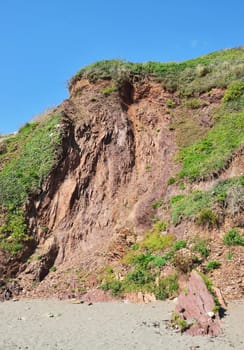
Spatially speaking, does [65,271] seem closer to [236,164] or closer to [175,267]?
[175,267]

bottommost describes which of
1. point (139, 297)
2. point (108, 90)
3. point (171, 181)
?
point (139, 297)

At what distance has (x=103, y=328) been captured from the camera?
11.2 m

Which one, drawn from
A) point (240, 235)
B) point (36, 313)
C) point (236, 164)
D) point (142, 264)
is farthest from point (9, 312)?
point (236, 164)

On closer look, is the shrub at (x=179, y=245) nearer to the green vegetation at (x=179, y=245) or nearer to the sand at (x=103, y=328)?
the green vegetation at (x=179, y=245)

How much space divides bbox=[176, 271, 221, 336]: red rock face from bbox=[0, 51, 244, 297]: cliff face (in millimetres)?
2236

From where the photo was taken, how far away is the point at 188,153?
2305cm

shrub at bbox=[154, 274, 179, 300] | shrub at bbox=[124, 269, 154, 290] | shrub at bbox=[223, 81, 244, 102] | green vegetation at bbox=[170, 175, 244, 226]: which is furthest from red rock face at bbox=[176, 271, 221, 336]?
shrub at bbox=[223, 81, 244, 102]

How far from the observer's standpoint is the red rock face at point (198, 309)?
10.3 meters

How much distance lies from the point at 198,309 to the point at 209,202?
7161mm

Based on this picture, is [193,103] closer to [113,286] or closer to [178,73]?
[178,73]

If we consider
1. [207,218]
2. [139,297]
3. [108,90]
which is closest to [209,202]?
[207,218]

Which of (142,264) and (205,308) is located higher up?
(142,264)

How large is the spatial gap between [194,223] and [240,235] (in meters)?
2.16

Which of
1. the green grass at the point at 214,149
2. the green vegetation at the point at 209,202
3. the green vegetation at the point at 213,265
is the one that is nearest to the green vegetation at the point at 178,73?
the green grass at the point at 214,149
